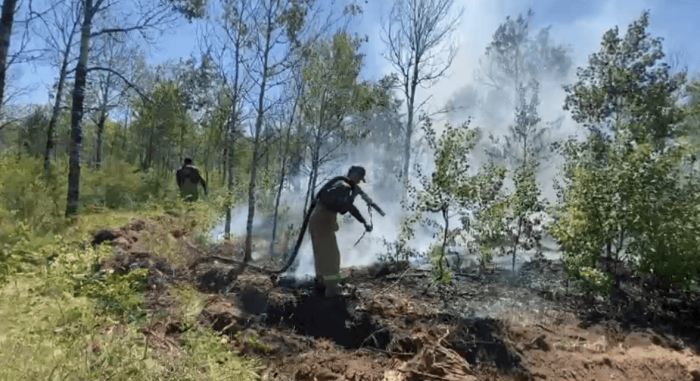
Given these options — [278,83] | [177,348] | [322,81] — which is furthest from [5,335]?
[322,81]

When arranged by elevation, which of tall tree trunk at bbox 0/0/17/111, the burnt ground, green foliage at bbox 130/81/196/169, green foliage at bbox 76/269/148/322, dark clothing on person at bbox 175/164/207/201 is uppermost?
green foliage at bbox 130/81/196/169

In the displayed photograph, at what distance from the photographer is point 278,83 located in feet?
34.6

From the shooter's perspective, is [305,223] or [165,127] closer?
[305,223]

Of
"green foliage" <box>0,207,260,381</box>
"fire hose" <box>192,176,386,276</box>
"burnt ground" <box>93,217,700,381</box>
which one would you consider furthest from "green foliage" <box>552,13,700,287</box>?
"green foliage" <box>0,207,260,381</box>

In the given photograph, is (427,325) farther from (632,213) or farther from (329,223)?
(632,213)

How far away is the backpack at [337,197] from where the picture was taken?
6516 millimetres

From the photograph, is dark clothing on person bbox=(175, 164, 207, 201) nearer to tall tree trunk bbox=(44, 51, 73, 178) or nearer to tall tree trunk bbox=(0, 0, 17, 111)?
tall tree trunk bbox=(44, 51, 73, 178)

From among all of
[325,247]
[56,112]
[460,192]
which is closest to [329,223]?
[325,247]

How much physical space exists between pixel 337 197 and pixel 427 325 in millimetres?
1676

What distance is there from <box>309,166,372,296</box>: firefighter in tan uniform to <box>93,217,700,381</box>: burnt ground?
0.82 feet

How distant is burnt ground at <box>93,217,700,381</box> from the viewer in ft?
16.1

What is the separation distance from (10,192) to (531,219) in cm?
745

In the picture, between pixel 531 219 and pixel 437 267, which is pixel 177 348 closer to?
pixel 437 267

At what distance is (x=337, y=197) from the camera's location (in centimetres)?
652
